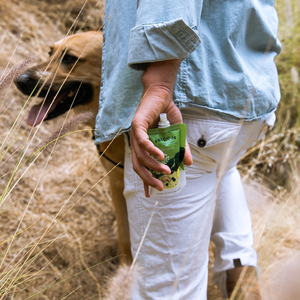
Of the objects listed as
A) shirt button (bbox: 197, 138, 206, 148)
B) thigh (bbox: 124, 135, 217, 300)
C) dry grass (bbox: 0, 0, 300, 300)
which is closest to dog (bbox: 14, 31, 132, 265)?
dry grass (bbox: 0, 0, 300, 300)

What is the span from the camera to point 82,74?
1.26 m

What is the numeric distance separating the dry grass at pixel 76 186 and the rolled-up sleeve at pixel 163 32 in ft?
2.36

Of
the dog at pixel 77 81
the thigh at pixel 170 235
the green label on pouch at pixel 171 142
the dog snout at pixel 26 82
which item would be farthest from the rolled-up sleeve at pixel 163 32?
the dog snout at pixel 26 82

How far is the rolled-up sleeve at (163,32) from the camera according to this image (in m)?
0.63

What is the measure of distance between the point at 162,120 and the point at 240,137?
0.33 m

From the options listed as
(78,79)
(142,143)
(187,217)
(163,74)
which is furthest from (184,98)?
(78,79)

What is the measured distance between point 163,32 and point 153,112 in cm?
20

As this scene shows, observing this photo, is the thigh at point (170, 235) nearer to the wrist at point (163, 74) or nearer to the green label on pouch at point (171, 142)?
the green label on pouch at point (171, 142)

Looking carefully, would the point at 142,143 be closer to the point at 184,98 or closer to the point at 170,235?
the point at 184,98

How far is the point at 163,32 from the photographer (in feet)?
2.09

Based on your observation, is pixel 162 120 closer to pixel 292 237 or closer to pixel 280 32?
pixel 292 237

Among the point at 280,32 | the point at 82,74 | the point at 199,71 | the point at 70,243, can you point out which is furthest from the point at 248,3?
the point at 280,32

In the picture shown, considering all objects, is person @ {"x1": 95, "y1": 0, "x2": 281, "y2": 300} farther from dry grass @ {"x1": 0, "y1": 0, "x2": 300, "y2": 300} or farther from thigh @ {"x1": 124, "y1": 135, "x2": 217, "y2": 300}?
dry grass @ {"x1": 0, "y1": 0, "x2": 300, "y2": 300}

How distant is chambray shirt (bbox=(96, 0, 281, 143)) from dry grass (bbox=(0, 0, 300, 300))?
0.57 meters
